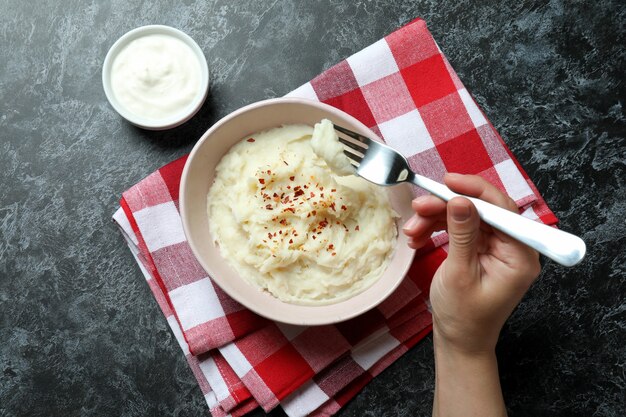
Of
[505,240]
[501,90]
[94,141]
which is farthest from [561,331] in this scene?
[94,141]

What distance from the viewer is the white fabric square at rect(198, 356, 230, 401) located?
2.31 meters

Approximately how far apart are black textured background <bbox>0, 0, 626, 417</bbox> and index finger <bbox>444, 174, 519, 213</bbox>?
0.60 meters

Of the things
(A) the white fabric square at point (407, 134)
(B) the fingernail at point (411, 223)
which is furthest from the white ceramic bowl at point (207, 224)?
(A) the white fabric square at point (407, 134)

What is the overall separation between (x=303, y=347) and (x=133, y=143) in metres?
1.06

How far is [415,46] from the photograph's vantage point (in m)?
2.37

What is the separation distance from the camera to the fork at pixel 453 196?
165 centimetres

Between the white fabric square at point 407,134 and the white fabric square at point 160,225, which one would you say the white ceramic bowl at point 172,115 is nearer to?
the white fabric square at point 160,225

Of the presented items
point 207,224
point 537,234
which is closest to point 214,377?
point 207,224

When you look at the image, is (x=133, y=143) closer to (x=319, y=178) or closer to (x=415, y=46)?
(x=319, y=178)

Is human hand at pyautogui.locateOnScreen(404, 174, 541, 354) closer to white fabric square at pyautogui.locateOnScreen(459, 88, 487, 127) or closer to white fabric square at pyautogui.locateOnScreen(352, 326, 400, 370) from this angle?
white fabric square at pyautogui.locateOnScreen(352, 326, 400, 370)

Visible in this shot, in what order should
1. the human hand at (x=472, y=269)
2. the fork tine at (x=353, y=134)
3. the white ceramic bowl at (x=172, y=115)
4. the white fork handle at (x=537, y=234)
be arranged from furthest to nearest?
the white ceramic bowl at (x=172, y=115)
the fork tine at (x=353, y=134)
the human hand at (x=472, y=269)
the white fork handle at (x=537, y=234)

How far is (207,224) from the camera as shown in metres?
2.24

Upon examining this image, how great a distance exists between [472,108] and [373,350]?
1.02 metres

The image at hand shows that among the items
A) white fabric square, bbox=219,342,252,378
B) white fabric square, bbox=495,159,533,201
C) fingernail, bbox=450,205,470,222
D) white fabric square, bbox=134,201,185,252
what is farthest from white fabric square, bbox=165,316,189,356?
white fabric square, bbox=495,159,533,201
